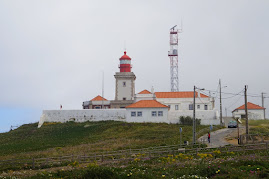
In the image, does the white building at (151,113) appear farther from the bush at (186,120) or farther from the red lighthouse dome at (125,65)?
the red lighthouse dome at (125,65)

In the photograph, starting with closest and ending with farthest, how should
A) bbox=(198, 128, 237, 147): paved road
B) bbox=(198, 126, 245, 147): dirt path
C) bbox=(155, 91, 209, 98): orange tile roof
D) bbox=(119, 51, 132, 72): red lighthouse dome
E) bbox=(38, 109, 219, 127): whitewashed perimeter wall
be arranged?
bbox=(198, 128, 237, 147): paved road < bbox=(198, 126, 245, 147): dirt path < bbox=(38, 109, 219, 127): whitewashed perimeter wall < bbox=(155, 91, 209, 98): orange tile roof < bbox=(119, 51, 132, 72): red lighthouse dome

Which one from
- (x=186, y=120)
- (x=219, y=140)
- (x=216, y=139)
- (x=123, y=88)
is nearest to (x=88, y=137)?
(x=186, y=120)

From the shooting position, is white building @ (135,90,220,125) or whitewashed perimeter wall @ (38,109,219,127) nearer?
whitewashed perimeter wall @ (38,109,219,127)

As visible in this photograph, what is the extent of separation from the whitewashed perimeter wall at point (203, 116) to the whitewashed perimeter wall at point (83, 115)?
8715 mm

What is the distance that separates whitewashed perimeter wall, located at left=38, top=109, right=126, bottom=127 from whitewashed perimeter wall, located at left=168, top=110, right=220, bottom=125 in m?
8.72

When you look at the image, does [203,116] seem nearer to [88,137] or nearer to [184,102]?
[184,102]

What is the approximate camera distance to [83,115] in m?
66.5

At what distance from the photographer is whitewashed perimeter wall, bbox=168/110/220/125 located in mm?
62594

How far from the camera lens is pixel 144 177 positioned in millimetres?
20938

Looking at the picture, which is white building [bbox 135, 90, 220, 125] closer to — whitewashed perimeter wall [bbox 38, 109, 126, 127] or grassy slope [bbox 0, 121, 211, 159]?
grassy slope [bbox 0, 121, 211, 159]

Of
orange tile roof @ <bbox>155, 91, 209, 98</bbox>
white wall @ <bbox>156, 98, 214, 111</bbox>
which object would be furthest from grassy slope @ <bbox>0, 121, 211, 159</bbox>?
orange tile roof @ <bbox>155, 91, 209, 98</bbox>

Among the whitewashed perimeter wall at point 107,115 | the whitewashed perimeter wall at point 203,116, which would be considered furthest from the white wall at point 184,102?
the whitewashed perimeter wall at point 107,115

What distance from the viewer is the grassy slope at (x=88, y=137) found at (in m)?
42.2

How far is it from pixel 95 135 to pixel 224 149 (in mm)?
26064
